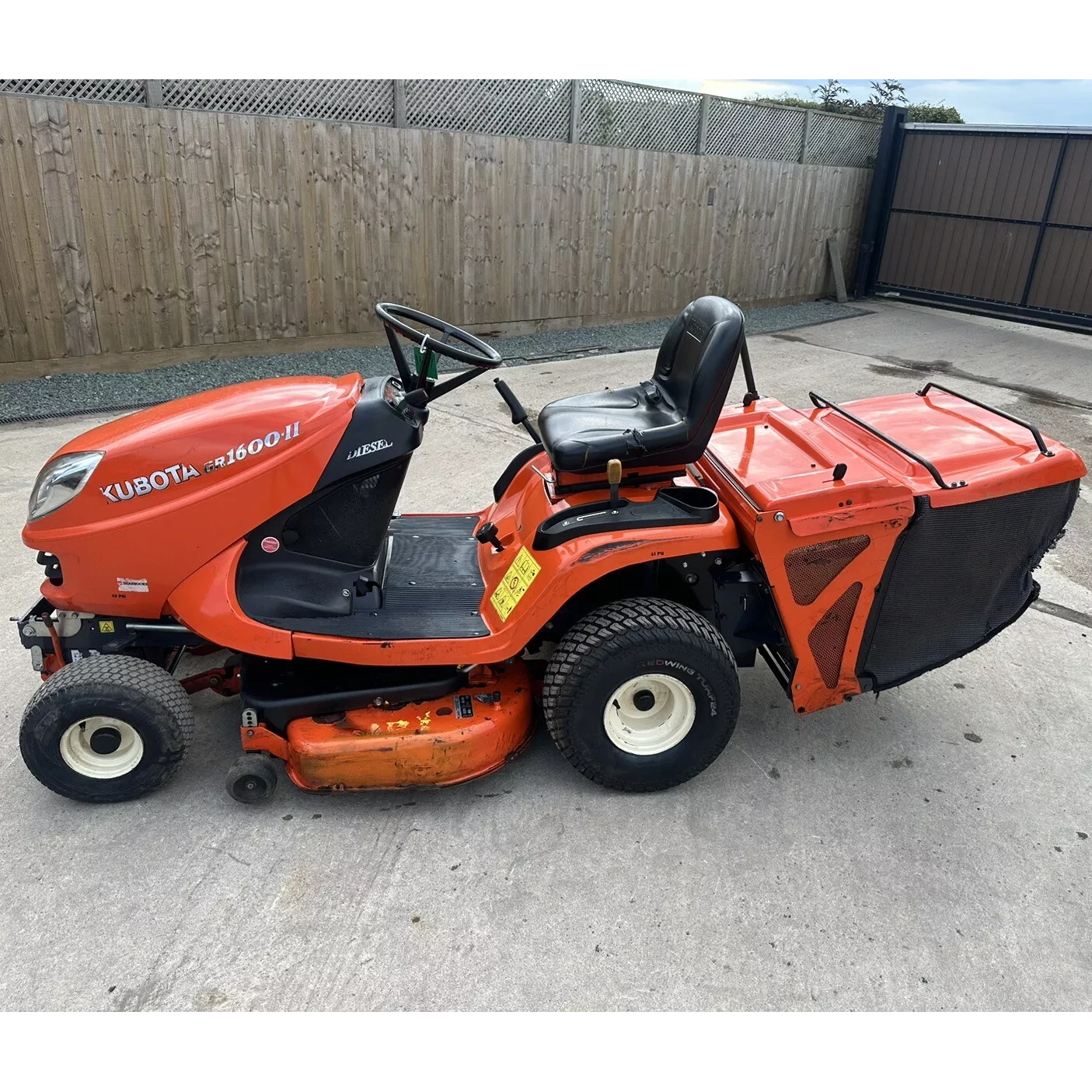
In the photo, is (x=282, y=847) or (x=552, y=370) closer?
(x=282, y=847)

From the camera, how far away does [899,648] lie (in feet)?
8.98

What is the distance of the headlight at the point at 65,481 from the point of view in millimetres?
2393

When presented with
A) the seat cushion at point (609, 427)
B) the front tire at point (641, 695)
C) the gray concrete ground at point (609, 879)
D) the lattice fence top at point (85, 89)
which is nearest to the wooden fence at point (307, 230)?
the lattice fence top at point (85, 89)

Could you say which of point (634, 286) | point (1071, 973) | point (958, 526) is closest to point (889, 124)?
point (634, 286)

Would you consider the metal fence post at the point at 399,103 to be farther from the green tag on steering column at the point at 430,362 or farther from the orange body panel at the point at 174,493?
the orange body panel at the point at 174,493

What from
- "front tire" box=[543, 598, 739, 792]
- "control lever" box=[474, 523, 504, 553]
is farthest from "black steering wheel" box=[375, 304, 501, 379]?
"front tire" box=[543, 598, 739, 792]

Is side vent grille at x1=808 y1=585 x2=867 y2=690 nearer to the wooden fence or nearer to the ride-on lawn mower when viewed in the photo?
the ride-on lawn mower

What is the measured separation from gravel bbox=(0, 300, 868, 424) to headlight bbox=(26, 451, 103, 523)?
3.89 meters

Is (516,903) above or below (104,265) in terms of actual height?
below

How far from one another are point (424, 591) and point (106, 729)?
39.4 inches

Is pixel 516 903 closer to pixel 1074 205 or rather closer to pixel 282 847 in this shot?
pixel 282 847

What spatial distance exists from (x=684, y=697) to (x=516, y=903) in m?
0.79

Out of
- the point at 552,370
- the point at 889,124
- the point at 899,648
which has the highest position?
the point at 889,124

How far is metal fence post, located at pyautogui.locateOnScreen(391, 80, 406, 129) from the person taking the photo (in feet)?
24.0
